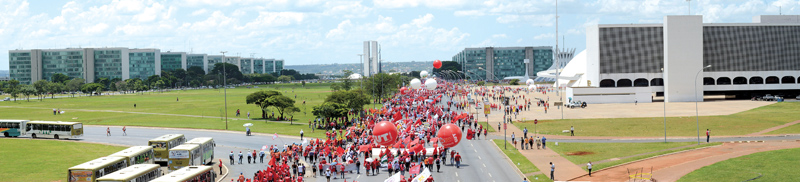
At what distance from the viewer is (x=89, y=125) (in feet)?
229

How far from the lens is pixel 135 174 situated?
28297 mm

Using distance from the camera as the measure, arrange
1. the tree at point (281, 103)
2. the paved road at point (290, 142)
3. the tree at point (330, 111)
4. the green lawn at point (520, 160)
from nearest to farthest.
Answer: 1. the paved road at point (290, 142)
2. the green lawn at point (520, 160)
3. the tree at point (330, 111)
4. the tree at point (281, 103)

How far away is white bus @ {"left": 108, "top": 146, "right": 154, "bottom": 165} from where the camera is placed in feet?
116

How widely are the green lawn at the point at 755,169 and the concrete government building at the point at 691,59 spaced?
64464mm

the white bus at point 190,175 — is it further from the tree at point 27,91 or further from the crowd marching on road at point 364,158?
the tree at point 27,91

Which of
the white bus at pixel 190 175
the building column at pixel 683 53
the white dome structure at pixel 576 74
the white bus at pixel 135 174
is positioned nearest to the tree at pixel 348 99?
the white bus at pixel 190 175

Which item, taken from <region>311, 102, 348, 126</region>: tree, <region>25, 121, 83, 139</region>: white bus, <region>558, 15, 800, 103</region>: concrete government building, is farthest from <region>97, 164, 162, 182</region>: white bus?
<region>558, 15, 800, 103</region>: concrete government building

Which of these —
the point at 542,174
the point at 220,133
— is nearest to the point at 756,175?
the point at 542,174

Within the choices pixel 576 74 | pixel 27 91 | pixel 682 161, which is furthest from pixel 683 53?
pixel 27 91

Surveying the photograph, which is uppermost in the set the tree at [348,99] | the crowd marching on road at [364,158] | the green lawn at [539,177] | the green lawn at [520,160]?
the tree at [348,99]

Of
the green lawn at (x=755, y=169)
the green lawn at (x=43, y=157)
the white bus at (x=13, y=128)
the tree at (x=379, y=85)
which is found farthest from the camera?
the tree at (x=379, y=85)

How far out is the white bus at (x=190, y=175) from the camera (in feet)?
87.7

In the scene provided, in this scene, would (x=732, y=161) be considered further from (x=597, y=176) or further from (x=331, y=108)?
(x=331, y=108)

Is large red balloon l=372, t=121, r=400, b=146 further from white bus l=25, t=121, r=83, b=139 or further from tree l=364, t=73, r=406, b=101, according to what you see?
tree l=364, t=73, r=406, b=101
